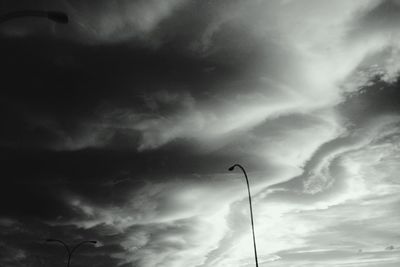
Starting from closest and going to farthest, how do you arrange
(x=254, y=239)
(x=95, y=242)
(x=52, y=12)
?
1. (x=52, y=12)
2. (x=254, y=239)
3. (x=95, y=242)

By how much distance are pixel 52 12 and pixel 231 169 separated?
20.8 m

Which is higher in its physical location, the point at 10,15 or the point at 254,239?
the point at 10,15

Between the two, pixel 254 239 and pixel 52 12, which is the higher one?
pixel 52 12

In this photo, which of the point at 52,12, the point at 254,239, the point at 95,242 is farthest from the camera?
the point at 95,242

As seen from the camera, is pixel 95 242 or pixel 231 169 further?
pixel 95 242

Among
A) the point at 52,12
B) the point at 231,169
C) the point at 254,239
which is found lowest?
the point at 254,239

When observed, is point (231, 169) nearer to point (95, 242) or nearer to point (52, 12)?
point (52, 12)

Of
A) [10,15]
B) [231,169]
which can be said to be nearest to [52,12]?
[10,15]

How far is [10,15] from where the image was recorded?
37.6 feet

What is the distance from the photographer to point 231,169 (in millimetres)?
29328

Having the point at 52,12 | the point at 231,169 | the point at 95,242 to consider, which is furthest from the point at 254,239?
the point at 95,242

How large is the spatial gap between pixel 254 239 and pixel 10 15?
23.3m

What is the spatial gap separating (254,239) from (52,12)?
22.7 metres

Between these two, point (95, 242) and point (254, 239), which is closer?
point (254, 239)
